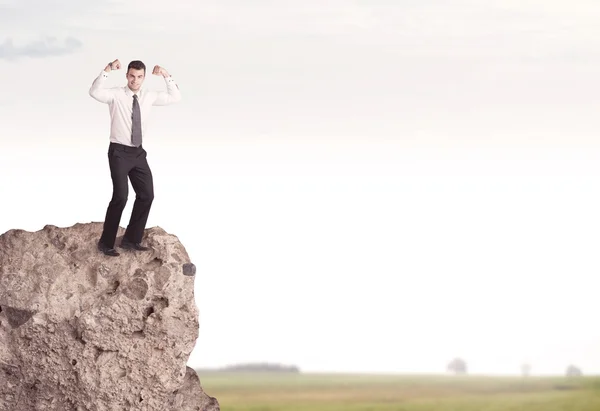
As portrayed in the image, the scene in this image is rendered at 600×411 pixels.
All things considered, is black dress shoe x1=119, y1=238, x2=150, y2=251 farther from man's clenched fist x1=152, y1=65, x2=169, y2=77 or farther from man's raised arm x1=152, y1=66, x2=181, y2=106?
man's clenched fist x1=152, y1=65, x2=169, y2=77

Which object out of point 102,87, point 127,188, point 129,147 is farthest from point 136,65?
point 127,188

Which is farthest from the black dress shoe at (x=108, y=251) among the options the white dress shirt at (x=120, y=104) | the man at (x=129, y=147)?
the white dress shirt at (x=120, y=104)

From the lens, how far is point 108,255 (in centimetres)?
1473

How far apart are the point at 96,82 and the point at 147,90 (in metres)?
0.66

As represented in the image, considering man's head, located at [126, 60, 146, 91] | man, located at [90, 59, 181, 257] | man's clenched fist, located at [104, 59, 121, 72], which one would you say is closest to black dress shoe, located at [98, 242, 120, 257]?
man, located at [90, 59, 181, 257]

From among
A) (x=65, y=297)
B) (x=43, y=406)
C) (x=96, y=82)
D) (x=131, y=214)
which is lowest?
(x=43, y=406)

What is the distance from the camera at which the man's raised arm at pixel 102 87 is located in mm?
14391

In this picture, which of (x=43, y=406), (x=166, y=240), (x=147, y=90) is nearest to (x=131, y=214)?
(x=166, y=240)

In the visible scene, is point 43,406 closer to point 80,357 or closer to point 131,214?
point 80,357

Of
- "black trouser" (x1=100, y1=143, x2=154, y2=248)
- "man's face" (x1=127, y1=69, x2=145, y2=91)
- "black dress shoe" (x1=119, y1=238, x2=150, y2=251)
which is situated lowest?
"black dress shoe" (x1=119, y1=238, x2=150, y2=251)

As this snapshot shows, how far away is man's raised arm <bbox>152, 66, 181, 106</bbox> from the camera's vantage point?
1480cm

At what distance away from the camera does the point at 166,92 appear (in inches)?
586

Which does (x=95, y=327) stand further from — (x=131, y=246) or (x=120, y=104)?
(x=120, y=104)

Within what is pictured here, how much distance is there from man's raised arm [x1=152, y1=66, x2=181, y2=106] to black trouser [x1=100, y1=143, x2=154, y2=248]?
2.11 feet
